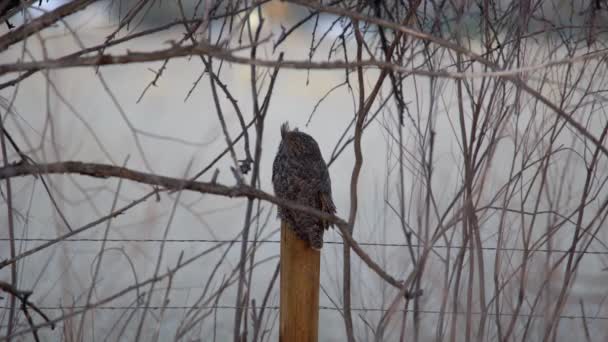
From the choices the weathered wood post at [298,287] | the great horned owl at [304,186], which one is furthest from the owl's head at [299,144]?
the weathered wood post at [298,287]

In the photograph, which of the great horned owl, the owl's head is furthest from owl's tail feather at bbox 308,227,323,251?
the owl's head

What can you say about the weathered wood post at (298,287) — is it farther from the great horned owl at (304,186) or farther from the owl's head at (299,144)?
the owl's head at (299,144)

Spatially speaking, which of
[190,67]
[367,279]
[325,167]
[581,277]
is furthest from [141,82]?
[581,277]

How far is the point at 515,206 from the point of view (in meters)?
1.63

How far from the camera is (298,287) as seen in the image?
4.77 ft

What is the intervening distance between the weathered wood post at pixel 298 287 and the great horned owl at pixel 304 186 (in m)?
0.03

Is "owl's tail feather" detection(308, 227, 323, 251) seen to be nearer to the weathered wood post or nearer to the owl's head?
the weathered wood post

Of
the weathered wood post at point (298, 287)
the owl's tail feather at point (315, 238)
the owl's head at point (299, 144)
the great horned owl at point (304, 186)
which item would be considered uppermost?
the owl's head at point (299, 144)

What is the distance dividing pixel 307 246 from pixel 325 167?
167 millimetres

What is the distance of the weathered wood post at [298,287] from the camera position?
4.76 ft

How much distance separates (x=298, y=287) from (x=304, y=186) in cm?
20

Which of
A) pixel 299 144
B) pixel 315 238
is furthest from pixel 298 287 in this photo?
pixel 299 144

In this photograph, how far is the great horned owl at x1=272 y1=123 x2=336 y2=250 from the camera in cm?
141

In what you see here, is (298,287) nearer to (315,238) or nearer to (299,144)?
(315,238)
